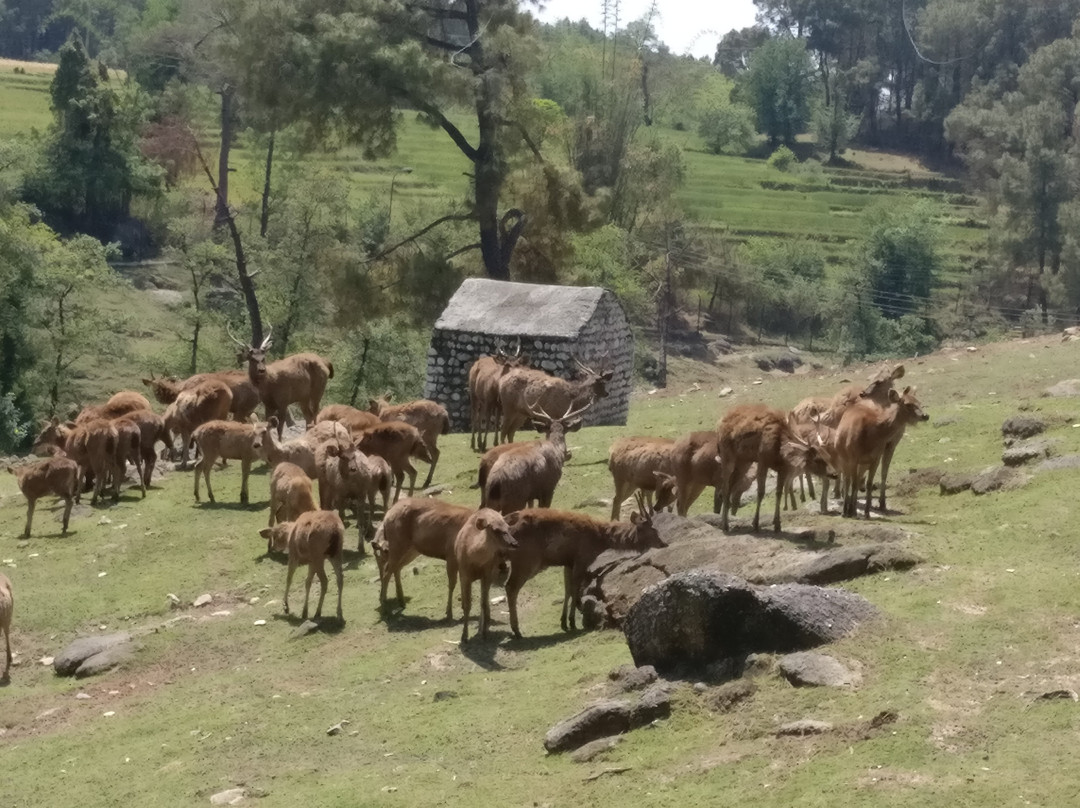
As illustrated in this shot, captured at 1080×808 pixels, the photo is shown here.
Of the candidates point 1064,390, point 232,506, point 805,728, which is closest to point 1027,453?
point 1064,390

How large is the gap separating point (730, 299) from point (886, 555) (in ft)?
210

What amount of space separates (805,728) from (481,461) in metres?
9.49

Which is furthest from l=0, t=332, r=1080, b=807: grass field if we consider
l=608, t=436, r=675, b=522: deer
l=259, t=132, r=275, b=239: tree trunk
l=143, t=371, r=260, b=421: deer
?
l=259, t=132, r=275, b=239: tree trunk

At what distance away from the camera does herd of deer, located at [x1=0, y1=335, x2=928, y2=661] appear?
663 inches

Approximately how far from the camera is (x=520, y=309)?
3416 cm

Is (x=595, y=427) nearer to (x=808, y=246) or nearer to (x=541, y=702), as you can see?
(x=541, y=702)

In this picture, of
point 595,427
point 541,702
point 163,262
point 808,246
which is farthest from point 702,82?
point 541,702

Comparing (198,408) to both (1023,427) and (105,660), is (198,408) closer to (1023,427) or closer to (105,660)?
(105,660)

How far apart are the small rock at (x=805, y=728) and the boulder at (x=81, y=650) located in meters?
9.66

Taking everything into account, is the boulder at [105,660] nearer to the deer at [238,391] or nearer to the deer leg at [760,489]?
the deer leg at [760,489]

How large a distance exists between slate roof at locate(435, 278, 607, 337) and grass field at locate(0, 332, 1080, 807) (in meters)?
9.79

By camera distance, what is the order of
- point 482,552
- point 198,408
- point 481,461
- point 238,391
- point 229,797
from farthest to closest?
point 238,391
point 198,408
point 481,461
point 482,552
point 229,797

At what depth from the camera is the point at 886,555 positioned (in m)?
15.9

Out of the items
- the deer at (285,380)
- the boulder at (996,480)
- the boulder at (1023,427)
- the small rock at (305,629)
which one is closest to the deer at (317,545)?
the small rock at (305,629)
